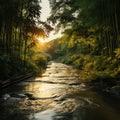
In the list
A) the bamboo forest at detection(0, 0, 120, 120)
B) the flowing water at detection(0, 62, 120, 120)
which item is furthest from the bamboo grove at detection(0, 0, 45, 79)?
the flowing water at detection(0, 62, 120, 120)

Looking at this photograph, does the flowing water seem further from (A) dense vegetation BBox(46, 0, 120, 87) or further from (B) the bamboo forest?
(A) dense vegetation BBox(46, 0, 120, 87)

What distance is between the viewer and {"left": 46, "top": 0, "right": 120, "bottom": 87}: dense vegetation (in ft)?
40.2

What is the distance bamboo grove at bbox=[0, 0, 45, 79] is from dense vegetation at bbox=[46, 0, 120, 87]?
275cm

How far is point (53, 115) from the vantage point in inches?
253

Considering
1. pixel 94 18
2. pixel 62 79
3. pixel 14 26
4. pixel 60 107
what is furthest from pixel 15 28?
pixel 60 107

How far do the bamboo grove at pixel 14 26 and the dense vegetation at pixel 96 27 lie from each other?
275cm

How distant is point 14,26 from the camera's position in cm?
1761

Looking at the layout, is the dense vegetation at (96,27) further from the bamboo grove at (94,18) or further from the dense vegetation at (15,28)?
the dense vegetation at (15,28)

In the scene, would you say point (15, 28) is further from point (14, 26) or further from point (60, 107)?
point (60, 107)

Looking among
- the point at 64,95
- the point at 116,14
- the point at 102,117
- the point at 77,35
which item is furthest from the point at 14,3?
the point at 102,117

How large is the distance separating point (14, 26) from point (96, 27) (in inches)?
247

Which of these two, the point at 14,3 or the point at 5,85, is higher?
the point at 14,3

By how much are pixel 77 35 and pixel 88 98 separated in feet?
46.8

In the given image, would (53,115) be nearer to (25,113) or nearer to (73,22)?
(25,113)
